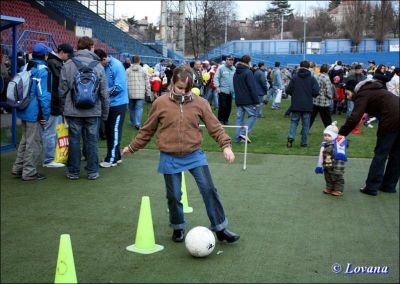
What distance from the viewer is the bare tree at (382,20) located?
58.9 metres

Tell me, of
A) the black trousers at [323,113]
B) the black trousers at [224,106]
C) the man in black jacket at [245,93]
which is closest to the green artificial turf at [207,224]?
the man in black jacket at [245,93]

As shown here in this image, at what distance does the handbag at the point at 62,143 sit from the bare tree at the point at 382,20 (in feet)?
181

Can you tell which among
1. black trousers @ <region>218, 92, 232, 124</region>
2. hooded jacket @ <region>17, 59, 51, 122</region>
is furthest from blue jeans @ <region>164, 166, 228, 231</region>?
black trousers @ <region>218, 92, 232, 124</region>

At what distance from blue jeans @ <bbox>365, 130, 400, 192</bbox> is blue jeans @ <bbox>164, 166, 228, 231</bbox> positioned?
10.0 feet

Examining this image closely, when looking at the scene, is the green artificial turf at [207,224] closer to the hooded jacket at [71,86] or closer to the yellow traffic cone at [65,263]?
the yellow traffic cone at [65,263]

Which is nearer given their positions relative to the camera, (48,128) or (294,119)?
(48,128)

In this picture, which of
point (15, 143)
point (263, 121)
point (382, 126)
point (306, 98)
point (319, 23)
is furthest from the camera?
point (319, 23)

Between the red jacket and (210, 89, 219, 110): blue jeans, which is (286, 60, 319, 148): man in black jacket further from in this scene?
(210, 89, 219, 110): blue jeans

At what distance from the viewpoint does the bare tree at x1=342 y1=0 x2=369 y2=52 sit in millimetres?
60031

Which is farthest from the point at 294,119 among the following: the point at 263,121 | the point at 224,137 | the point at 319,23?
the point at 319,23

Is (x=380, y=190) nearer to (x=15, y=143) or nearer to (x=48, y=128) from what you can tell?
(x=48, y=128)

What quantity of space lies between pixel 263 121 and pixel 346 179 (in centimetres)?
810

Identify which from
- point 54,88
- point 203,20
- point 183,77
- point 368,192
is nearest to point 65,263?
point 183,77

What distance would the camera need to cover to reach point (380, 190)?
7.56 metres
